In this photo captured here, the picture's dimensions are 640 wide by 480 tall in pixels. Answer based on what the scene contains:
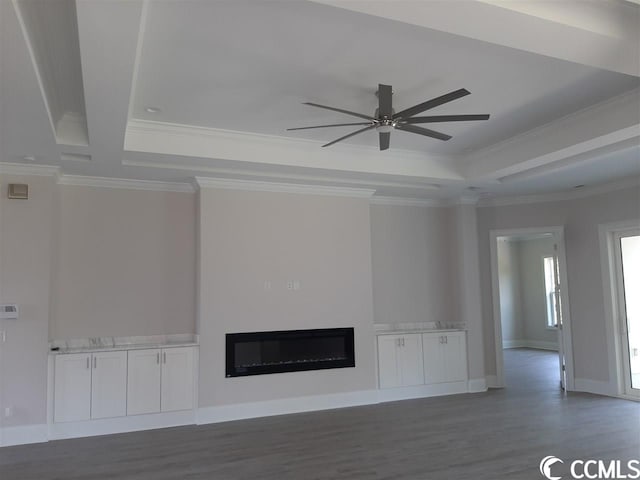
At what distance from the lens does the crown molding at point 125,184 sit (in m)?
5.55

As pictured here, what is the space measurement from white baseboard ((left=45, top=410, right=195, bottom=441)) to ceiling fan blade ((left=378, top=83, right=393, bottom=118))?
3.95m

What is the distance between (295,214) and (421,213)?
2.23 m

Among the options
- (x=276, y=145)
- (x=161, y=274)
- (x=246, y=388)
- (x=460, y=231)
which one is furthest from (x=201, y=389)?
(x=460, y=231)

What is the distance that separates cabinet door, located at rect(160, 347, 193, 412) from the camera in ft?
17.6

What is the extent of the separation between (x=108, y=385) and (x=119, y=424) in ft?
1.44

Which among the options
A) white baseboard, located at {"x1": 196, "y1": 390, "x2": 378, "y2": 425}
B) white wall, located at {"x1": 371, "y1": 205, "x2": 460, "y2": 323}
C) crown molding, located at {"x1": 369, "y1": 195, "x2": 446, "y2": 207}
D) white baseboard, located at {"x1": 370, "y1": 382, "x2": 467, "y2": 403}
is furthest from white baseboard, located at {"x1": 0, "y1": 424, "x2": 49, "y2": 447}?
crown molding, located at {"x1": 369, "y1": 195, "x2": 446, "y2": 207}

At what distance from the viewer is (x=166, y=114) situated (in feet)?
14.8

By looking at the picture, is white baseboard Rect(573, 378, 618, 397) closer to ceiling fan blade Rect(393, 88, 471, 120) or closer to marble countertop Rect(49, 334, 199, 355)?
ceiling fan blade Rect(393, 88, 471, 120)

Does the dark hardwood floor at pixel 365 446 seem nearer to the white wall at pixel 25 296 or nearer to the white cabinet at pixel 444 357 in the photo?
the white wall at pixel 25 296

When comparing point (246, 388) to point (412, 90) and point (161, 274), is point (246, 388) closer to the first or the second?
point (161, 274)

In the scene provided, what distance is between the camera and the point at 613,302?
21.4 ft

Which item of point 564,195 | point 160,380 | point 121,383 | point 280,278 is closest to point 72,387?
point 121,383

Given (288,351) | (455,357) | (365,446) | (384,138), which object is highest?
(384,138)

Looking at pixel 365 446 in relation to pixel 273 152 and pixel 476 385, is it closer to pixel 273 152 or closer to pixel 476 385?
pixel 476 385
